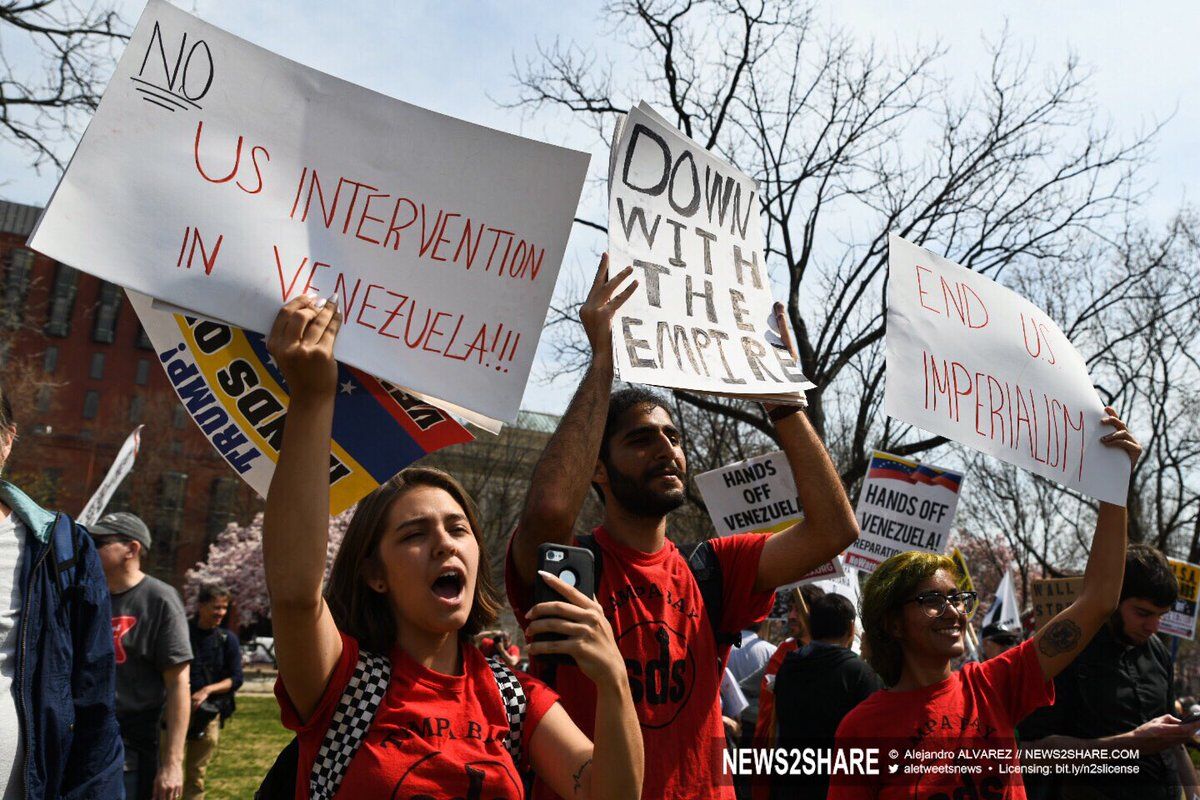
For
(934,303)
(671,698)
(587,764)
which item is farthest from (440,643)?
(934,303)

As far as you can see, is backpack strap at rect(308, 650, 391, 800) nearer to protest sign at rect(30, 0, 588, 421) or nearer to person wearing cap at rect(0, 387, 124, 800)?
protest sign at rect(30, 0, 588, 421)

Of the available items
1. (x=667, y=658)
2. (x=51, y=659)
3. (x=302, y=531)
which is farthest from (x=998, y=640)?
(x=302, y=531)

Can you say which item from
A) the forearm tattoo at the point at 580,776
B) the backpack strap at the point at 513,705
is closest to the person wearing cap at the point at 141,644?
the backpack strap at the point at 513,705

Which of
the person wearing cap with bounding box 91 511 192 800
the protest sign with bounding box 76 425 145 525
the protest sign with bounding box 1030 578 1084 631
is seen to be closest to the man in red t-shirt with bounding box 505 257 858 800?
the person wearing cap with bounding box 91 511 192 800

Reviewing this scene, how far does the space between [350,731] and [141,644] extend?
4001 mm

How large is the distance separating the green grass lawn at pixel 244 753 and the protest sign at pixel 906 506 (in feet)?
17.1

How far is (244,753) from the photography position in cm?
1317

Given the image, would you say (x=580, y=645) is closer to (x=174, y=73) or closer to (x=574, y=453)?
(x=574, y=453)

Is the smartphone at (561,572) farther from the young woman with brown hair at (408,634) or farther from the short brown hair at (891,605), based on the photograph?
the short brown hair at (891,605)

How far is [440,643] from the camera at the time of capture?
247 cm

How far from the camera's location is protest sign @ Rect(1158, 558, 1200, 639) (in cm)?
974

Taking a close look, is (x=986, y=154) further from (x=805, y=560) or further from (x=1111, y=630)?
(x=805, y=560)

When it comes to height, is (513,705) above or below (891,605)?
below

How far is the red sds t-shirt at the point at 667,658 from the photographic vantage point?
2809mm
